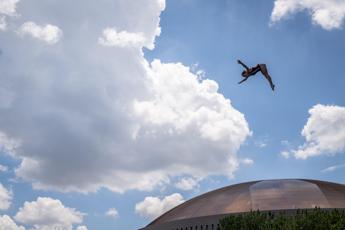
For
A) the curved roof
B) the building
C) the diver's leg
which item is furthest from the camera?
the curved roof

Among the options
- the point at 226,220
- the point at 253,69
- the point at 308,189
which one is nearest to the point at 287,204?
the point at 308,189

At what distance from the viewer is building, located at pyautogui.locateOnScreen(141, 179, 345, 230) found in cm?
4856

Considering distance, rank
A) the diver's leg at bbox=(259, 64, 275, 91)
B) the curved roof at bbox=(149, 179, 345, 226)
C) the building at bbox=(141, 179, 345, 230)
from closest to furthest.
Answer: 1. the diver's leg at bbox=(259, 64, 275, 91)
2. the building at bbox=(141, 179, 345, 230)
3. the curved roof at bbox=(149, 179, 345, 226)

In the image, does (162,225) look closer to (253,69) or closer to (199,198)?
(199,198)

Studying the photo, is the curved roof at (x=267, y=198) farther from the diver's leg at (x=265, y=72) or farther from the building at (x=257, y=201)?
the diver's leg at (x=265, y=72)

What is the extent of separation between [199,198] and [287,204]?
573 inches

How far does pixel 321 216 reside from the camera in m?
36.2

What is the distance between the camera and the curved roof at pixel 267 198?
1924 inches

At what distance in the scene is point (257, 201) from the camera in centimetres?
5022

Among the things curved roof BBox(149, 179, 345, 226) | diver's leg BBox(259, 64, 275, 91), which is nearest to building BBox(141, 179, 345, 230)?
curved roof BBox(149, 179, 345, 226)

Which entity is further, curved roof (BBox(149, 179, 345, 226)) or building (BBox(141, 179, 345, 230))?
curved roof (BBox(149, 179, 345, 226))

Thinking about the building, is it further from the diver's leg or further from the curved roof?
the diver's leg

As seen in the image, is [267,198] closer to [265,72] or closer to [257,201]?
[257,201]

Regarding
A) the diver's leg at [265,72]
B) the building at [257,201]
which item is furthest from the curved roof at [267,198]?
the diver's leg at [265,72]
